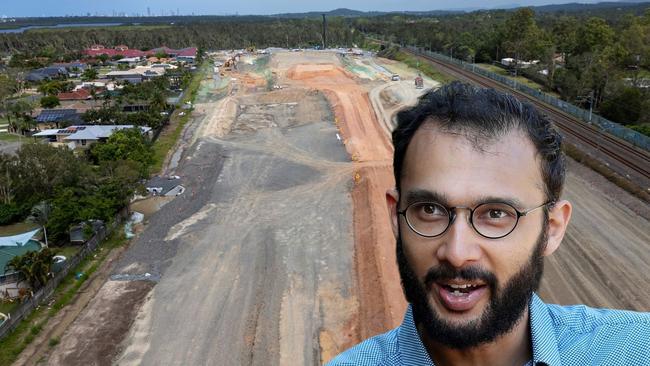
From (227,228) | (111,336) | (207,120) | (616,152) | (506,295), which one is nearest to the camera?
(506,295)

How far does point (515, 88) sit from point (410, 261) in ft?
170

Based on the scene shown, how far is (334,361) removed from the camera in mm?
2199

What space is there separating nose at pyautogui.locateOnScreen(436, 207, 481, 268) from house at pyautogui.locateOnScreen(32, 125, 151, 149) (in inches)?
1485

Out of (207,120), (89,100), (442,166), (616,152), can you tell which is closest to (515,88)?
(616,152)

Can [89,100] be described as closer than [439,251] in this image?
No

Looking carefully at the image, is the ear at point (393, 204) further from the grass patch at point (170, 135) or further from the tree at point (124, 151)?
the grass patch at point (170, 135)

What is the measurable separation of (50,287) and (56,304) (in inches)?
33.5

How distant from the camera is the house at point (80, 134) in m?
37.7

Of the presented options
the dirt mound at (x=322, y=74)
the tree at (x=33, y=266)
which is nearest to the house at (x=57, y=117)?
the dirt mound at (x=322, y=74)

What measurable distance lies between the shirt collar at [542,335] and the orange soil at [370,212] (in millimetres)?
13500

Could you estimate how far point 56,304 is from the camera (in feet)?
58.2

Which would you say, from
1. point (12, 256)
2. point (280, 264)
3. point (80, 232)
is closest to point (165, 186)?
point (80, 232)

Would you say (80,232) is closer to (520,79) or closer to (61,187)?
(61,187)

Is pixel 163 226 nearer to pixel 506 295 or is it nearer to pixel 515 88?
pixel 506 295
